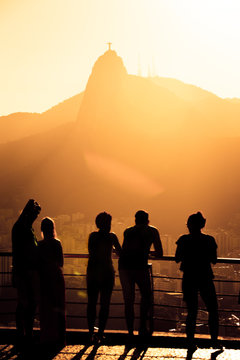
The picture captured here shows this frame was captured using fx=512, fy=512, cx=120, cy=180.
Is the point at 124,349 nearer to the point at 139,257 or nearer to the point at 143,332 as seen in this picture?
the point at 143,332

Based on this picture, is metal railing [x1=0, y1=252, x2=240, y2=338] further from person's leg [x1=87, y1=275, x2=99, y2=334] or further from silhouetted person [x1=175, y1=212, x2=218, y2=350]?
silhouetted person [x1=175, y1=212, x2=218, y2=350]

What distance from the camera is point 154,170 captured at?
150375 millimetres

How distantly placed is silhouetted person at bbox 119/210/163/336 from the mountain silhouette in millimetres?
130205

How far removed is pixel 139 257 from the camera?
630cm

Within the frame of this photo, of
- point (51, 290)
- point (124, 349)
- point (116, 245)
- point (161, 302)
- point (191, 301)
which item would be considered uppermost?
point (116, 245)

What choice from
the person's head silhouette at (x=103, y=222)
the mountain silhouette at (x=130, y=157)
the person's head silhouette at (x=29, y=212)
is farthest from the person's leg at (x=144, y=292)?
the mountain silhouette at (x=130, y=157)

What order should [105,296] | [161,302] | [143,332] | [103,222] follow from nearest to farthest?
[103,222], [105,296], [143,332], [161,302]

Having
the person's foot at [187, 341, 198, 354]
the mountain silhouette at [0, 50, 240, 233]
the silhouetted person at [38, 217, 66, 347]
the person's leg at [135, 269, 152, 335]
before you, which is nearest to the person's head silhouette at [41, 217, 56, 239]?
the silhouetted person at [38, 217, 66, 347]

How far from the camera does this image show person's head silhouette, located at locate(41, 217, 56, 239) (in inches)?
233

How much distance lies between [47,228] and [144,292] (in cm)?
148

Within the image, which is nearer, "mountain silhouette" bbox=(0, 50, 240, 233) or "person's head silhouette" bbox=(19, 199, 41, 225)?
"person's head silhouette" bbox=(19, 199, 41, 225)

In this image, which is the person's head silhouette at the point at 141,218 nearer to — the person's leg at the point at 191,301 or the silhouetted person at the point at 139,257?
the silhouetted person at the point at 139,257

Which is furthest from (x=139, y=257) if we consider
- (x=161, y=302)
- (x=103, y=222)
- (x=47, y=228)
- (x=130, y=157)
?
(x=130, y=157)

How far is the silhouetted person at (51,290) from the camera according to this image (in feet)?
19.7
